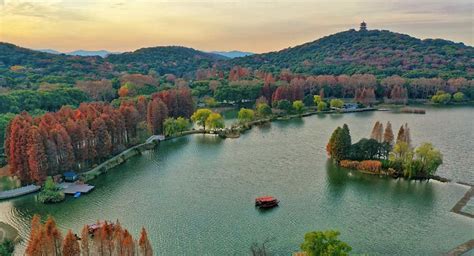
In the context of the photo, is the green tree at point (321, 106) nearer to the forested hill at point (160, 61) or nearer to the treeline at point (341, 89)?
the treeline at point (341, 89)

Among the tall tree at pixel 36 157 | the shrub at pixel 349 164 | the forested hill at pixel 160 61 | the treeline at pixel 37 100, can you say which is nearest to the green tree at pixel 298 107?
the shrub at pixel 349 164

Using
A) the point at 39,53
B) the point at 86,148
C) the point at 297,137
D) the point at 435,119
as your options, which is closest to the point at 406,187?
the point at 297,137

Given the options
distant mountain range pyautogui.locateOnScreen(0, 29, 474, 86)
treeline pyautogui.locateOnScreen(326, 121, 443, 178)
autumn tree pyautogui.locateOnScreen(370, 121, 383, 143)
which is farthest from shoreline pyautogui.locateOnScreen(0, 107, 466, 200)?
distant mountain range pyautogui.locateOnScreen(0, 29, 474, 86)

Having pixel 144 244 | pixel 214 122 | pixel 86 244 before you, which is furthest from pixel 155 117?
pixel 144 244

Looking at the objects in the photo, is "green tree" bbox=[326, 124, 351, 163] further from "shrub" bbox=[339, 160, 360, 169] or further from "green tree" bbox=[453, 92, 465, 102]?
"green tree" bbox=[453, 92, 465, 102]

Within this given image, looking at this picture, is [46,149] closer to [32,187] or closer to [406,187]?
[32,187]

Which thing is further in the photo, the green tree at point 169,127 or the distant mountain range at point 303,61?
the distant mountain range at point 303,61
